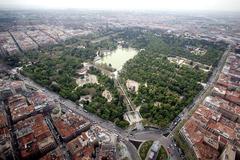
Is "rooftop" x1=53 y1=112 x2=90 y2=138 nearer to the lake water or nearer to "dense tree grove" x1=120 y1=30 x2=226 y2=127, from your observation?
"dense tree grove" x1=120 y1=30 x2=226 y2=127

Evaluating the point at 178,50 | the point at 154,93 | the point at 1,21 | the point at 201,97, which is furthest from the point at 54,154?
the point at 1,21

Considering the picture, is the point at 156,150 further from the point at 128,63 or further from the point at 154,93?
the point at 128,63

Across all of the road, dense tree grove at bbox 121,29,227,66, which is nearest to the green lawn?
the road

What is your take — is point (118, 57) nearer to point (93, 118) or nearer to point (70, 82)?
point (70, 82)

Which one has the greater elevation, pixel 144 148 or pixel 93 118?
pixel 144 148

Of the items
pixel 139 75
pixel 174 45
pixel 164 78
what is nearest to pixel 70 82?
pixel 139 75

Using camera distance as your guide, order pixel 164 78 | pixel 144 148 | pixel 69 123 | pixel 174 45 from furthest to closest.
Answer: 1. pixel 174 45
2. pixel 164 78
3. pixel 69 123
4. pixel 144 148
